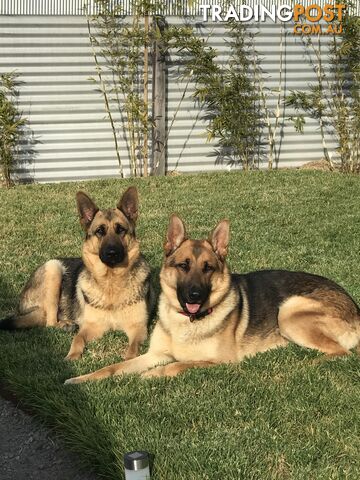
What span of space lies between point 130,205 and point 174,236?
3.26 feet

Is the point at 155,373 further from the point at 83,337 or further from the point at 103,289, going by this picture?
the point at 103,289

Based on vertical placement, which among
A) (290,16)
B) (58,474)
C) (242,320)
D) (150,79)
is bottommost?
(58,474)

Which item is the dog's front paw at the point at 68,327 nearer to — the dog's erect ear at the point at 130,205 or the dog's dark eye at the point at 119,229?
the dog's dark eye at the point at 119,229

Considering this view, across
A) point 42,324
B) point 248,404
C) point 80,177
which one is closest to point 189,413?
point 248,404

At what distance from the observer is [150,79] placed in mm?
12586

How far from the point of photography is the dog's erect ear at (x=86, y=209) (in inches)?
227

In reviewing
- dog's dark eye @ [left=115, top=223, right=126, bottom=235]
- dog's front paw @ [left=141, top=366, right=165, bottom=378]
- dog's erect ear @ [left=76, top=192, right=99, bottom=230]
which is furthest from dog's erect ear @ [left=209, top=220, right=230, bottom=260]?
dog's erect ear @ [left=76, top=192, right=99, bottom=230]

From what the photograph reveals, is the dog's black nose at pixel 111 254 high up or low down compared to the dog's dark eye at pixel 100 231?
down

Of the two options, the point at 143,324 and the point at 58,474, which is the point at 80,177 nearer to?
the point at 143,324

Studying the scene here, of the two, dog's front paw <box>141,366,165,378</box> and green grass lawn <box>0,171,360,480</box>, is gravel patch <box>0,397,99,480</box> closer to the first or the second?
green grass lawn <box>0,171,360,480</box>

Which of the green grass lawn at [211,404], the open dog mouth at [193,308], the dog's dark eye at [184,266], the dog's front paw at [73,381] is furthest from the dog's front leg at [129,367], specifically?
the dog's dark eye at [184,266]

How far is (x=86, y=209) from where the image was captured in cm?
582

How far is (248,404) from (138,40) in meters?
9.18

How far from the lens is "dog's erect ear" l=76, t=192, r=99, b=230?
5777mm
